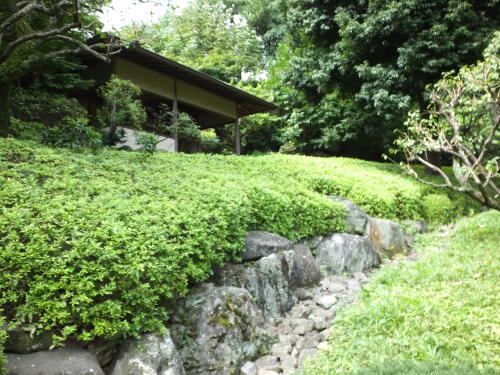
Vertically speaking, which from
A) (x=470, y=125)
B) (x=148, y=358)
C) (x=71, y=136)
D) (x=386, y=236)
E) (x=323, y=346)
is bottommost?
(x=323, y=346)

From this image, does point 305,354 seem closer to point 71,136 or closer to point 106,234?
point 106,234

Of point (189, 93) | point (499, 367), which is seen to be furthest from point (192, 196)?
point (189, 93)

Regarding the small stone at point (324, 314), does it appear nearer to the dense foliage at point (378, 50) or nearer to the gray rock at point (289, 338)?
the gray rock at point (289, 338)

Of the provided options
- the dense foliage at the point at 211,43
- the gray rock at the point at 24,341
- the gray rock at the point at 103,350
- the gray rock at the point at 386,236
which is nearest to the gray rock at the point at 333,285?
the gray rock at the point at 386,236

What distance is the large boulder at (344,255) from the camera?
7.03 m

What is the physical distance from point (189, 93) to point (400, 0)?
802 centimetres

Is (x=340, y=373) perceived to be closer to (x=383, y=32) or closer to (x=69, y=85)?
(x=383, y=32)

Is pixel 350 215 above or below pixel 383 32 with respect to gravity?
below

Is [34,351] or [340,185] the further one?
[340,185]

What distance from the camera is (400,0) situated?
35.4 ft

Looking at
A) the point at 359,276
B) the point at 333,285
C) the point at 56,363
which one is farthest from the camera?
the point at 359,276

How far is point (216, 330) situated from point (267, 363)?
29.7 inches

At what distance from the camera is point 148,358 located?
11.1ft

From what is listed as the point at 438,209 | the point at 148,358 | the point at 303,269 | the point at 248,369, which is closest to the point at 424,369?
the point at 248,369
